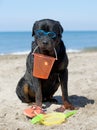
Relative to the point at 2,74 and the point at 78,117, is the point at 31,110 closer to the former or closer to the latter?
the point at 78,117

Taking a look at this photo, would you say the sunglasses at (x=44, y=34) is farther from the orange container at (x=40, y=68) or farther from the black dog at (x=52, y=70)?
the orange container at (x=40, y=68)

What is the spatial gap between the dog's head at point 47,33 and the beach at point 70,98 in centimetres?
115

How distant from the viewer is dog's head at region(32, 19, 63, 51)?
7141mm

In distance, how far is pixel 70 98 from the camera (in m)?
8.67

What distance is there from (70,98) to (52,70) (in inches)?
50.0

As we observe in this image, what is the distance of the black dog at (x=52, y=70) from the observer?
7.22 metres

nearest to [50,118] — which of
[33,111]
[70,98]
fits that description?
[33,111]

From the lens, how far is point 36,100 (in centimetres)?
754

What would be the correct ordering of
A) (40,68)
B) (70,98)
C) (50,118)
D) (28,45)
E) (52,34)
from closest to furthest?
1. (50,118)
2. (52,34)
3. (40,68)
4. (70,98)
5. (28,45)

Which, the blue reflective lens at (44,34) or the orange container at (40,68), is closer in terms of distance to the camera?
the blue reflective lens at (44,34)

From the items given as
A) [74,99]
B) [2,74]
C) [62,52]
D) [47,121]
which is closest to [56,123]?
[47,121]

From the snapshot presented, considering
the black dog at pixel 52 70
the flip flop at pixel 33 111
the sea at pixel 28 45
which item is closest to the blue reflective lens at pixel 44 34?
the black dog at pixel 52 70

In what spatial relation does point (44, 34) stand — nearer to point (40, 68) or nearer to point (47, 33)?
point (47, 33)

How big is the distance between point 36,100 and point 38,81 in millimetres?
311
